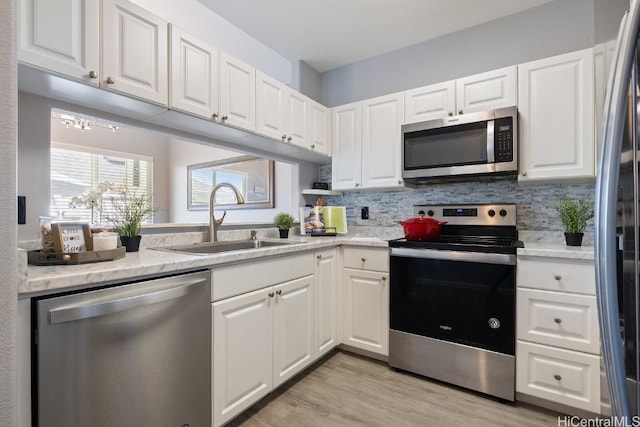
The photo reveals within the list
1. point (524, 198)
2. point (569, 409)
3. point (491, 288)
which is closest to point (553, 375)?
point (569, 409)

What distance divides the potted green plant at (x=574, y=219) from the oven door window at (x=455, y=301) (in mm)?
477

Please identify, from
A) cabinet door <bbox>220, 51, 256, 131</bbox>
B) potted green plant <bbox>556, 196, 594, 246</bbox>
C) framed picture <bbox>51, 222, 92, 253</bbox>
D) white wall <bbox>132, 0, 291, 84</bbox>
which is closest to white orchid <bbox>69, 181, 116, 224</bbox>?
framed picture <bbox>51, 222, 92, 253</bbox>

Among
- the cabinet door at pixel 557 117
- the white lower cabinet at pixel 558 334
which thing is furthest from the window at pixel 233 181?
the white lower cabinet at pixel 558 334

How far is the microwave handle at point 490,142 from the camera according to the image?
2053mm

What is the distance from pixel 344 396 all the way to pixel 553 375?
1.17 metres

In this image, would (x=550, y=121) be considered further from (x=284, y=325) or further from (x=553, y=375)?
(x=284, y=325)

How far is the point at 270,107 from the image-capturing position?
7.37 feet

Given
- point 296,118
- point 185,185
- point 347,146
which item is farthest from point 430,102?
point 185,185

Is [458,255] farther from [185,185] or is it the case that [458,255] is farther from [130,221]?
[185,185]

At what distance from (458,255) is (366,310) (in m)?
0.79

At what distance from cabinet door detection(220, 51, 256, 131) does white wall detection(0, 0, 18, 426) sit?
45.7 inches

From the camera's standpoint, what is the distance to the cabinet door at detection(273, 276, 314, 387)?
1768 millimetres

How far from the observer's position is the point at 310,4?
2.16m

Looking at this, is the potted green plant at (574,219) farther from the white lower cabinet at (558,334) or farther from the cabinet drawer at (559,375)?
the cabinet drawer at (559,375)
